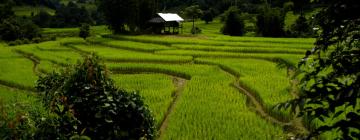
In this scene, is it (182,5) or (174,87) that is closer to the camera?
(174,87)

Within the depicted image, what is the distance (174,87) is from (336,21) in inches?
544

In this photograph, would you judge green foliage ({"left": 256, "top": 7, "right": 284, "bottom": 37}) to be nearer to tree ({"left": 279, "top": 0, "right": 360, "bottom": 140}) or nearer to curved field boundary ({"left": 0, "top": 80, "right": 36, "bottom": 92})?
curved field boundary ({"left": 0, "top": 80, "right": 36, "bottom": 92})

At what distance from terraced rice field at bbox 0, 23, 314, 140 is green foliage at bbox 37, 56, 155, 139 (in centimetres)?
149

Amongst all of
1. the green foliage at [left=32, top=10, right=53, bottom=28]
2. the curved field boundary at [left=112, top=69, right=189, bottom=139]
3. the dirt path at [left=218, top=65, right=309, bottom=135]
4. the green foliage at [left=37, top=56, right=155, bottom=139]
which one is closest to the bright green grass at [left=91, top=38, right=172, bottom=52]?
the curved field boundary at [left=112, top=69, right=189, bottom=139]

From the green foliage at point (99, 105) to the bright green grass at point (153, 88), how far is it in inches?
220

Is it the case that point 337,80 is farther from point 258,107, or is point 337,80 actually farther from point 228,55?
point 228,55

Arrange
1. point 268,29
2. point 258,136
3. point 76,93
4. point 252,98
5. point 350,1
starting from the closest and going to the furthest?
point 350,1, point 76,93, point 258,136, point 252,98, point 268,29

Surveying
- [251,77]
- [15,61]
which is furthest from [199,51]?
[15,61]

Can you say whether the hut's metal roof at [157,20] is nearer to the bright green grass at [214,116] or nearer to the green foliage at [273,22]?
the green foliage at [273,22]

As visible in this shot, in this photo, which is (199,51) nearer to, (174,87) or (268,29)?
(174,87)

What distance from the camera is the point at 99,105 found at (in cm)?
518

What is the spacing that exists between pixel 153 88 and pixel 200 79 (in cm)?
233

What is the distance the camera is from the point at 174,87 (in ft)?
54.5

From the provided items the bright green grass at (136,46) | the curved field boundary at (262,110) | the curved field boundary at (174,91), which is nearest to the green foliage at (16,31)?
the bright green grass at (136,46)
